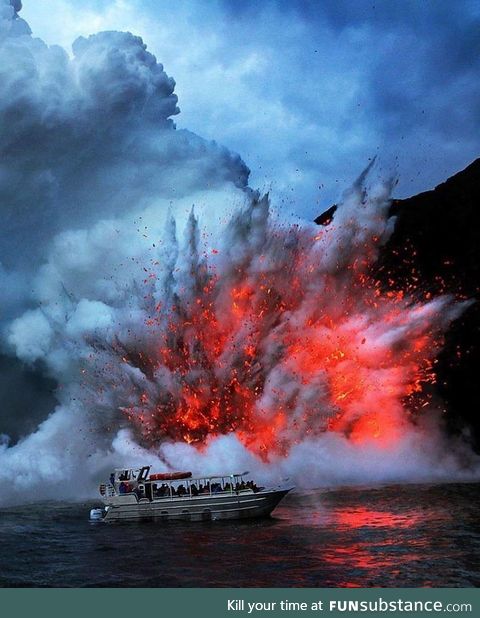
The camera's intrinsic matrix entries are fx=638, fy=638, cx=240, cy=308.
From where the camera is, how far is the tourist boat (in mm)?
61938

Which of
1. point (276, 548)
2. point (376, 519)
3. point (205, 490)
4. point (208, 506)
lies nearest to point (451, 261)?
point (376, 519)

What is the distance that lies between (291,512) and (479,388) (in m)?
64.5

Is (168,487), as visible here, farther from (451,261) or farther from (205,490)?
(451,261)

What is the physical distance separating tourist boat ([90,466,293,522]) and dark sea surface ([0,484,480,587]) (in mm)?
1309

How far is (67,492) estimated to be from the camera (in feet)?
322

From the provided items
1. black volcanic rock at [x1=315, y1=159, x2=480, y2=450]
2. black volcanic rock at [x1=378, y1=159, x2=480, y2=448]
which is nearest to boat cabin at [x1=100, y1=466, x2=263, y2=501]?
black volcanic rock at [x1=315, y1=159, x2=480, y2=450]

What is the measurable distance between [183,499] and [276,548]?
17.5 m

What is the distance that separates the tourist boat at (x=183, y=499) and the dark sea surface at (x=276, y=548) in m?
1.31

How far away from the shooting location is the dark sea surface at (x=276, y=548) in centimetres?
3925

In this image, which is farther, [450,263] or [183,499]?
[450,263]

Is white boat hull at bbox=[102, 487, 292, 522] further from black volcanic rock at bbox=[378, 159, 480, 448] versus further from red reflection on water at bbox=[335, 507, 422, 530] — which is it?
black volcanic rock at bbox=[378, 159, 480, 448]

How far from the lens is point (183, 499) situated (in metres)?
63.0
